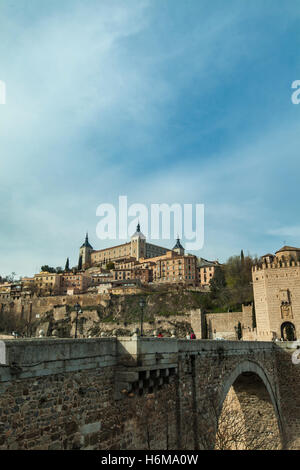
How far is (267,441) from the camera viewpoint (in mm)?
22375

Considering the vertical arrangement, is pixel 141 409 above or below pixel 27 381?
below

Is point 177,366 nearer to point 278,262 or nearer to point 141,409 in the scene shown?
point 141,409

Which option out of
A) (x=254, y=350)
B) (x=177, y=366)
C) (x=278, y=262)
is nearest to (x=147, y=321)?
(x=278, y=262)

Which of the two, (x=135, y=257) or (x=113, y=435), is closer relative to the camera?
(x=113, y=435)

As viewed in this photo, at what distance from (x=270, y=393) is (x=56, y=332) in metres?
54.5

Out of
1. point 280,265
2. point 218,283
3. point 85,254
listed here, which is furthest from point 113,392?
point 85,254

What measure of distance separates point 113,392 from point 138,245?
12014 centimetres

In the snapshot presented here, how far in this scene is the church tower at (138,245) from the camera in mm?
128250

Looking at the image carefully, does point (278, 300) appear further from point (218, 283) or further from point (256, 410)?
point (218, 283)

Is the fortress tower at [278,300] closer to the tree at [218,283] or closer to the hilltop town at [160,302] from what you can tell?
the hilltop town at [160,302]

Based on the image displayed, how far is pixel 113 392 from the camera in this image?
866cm

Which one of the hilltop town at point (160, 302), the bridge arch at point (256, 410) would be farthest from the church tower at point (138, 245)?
the bridge arch at point (256, 410)

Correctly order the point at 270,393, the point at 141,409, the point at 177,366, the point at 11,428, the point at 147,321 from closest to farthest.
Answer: the point at 11,428
the point at 141,409
the point at 177,366
the point at 270,393
the point at 147,321

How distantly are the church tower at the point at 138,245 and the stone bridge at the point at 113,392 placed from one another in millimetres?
112138
